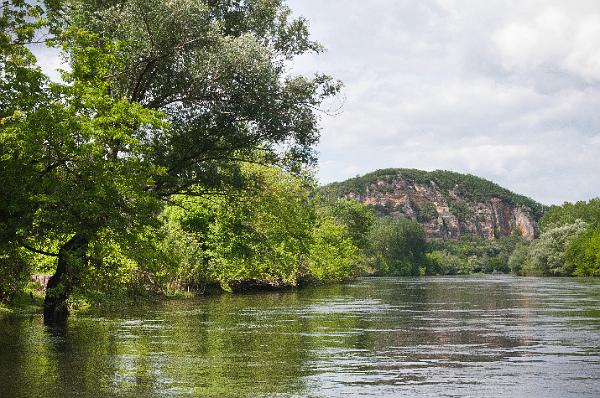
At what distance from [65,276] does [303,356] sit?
1218cm

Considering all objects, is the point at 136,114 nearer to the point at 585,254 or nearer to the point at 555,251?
the point at 585,254

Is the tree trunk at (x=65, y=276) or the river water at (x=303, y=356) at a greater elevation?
the tree trunk at (x=65, y=276)

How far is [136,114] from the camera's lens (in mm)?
25297

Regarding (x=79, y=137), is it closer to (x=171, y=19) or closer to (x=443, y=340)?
(x=171, y=19)

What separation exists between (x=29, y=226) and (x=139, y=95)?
957 centimetres

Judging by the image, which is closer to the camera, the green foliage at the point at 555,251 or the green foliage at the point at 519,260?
the green foliage at the point at 555,251

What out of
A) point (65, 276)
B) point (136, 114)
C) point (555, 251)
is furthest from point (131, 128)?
point (555, 251)

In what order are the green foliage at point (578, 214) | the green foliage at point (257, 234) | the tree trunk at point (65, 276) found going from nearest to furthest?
the tree trunk at point (65, 276) → the green foliage at point (257, 234) → the green foliage at point (578, 214)

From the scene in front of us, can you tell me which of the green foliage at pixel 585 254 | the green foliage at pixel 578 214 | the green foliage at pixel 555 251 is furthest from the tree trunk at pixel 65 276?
the green foliage at pixel 578 214

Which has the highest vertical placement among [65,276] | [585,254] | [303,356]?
[585,254]

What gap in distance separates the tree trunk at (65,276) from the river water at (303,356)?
103 cm

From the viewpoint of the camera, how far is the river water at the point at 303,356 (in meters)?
14.4

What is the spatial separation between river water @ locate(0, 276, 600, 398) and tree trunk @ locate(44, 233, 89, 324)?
1026 mm

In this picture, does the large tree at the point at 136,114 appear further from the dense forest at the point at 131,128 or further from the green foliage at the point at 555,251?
the green foliage at the point at 555,251
